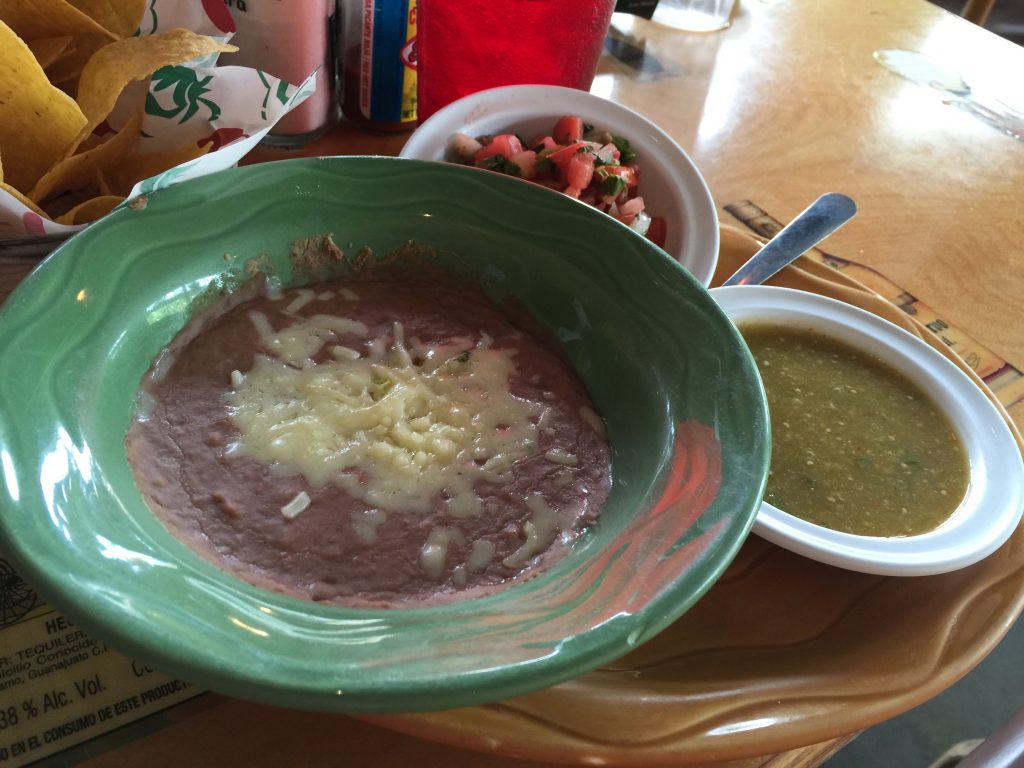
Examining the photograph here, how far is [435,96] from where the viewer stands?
1.73m

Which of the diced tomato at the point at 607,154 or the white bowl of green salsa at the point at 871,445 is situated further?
the diced tomato at the point at 607,154

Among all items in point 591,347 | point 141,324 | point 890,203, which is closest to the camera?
point 141,324

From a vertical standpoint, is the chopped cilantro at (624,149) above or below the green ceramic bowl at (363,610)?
below

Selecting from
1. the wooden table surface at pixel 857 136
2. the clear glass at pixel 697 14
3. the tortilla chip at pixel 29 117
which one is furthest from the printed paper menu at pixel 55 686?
the clear glass at pixel 697 14

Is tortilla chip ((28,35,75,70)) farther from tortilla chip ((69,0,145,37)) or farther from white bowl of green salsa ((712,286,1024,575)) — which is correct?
white bowl of green salsa ((712,286,1024,575))

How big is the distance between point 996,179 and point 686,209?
1194mm

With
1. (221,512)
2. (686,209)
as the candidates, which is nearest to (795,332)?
(686,209)

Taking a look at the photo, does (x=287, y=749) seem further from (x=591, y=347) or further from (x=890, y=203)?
(x=890, y=203)

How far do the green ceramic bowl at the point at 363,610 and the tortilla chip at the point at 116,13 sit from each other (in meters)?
0.34

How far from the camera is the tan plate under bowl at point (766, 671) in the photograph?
80cm

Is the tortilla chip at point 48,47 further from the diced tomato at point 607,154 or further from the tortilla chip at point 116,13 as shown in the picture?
the diced tomato at point 607,154

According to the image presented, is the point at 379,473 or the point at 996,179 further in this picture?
the point at 996,179

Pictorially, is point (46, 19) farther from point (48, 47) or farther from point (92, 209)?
point (92, 209)

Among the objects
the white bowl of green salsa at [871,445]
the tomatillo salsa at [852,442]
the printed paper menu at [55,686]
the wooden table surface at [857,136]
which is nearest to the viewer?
the printed paper menu at [55,686]
